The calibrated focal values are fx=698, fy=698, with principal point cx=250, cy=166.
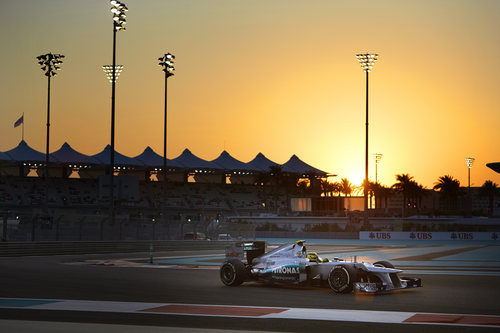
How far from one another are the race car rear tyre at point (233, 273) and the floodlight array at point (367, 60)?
48.6m

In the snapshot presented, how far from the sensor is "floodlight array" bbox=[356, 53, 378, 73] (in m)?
64.4

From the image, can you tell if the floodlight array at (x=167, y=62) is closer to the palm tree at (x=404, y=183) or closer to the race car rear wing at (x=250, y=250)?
the race car rear wing at (x=250, y=250)

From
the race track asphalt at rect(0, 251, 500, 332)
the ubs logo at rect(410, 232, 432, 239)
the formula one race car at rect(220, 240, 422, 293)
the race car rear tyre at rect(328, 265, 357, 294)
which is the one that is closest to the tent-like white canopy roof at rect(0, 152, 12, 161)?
the ubs logo at rect(410, 232, 432, 239)

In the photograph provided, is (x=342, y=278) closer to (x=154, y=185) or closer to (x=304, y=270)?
(x=304, y=270)

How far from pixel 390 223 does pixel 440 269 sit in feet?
205

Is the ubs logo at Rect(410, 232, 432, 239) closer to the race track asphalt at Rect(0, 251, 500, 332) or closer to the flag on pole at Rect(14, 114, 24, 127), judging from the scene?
the flag on pole at Rect(14, 114, 24, 127)

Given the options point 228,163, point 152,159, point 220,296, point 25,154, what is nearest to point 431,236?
point 228,163

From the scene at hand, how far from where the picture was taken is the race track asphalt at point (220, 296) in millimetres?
11594

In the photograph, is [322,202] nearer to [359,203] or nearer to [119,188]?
[359,203]

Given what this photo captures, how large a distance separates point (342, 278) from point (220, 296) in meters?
2.84

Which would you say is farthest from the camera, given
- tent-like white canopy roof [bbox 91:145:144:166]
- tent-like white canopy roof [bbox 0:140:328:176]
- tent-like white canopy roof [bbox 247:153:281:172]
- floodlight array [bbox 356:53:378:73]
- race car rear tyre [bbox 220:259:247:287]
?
tent-like white canopy roof [bbox 247:153:281:172]

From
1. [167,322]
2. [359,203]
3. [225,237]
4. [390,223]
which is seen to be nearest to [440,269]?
[167,322]

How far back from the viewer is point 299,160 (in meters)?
129

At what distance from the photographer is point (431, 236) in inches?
2776
